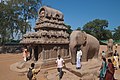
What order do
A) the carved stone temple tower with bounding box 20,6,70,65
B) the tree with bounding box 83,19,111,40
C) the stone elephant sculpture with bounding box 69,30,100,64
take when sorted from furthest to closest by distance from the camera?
the tree with bounding box 83,19,111,40 < the carved stone temple tower with bounding box 20,6,70,65 < the stone elephant sculpture with bounding box 69,30,100,64

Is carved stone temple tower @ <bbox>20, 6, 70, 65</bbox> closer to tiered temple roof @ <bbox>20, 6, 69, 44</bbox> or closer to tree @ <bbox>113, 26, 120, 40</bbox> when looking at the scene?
tiered temple roof @ <bbox>20, 6, 69, 44</bbox>

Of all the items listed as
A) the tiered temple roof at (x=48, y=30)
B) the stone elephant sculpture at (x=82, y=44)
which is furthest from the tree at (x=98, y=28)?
the stone elephant sculpture at (x=82, y=44)

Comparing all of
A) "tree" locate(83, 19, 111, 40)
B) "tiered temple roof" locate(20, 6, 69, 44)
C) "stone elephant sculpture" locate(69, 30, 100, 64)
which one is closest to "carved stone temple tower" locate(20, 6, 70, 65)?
"tiered temple roof" locate(20, 6, 69, 44)

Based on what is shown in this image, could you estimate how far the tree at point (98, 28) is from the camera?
51938mm

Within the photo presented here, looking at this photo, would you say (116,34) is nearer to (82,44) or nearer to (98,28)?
(98,28)

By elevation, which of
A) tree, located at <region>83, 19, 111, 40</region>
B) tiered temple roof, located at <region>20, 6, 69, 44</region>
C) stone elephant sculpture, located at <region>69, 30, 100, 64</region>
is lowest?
stone elephant sculpture, located at <region>69, 30, 100, 64</region>

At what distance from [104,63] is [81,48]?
10.6ft

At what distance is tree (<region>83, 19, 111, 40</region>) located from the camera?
51938 mm

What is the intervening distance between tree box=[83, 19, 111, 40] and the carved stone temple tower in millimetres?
36319

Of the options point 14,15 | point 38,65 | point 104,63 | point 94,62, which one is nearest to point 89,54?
point 94,62

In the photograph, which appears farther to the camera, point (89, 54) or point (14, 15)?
point (14, 15)

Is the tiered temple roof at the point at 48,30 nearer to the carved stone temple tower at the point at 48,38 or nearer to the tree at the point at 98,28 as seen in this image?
the carved stone temple tower at the point at 48,38

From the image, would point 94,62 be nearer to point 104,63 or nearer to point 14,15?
point 104,63

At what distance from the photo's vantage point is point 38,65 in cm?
1331
